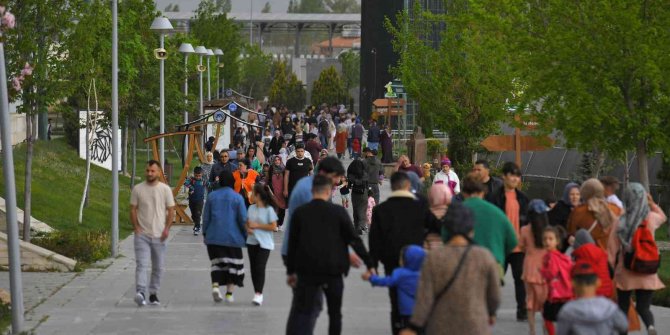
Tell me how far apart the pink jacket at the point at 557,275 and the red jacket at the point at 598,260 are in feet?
0.68

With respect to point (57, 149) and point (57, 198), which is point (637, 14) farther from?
point (57, 149)

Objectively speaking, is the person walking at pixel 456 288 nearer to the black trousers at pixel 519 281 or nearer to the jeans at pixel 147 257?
the black trousers at pixel 519 281

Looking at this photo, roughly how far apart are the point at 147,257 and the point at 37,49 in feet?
25.1

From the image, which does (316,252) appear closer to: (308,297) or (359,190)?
(308,297)

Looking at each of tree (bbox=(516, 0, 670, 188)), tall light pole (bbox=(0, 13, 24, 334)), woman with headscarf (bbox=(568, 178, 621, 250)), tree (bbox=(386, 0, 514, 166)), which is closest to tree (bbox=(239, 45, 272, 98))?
tree (bbox=(386, 0, 514, 166))

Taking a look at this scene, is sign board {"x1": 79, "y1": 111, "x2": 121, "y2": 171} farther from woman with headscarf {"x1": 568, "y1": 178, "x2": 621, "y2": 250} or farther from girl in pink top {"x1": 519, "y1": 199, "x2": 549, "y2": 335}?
woman with headscarf {"x1": 568, "y1": 178, "x2": 621, "y2": 250}

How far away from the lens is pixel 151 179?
51.9ft

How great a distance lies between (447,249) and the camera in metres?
8.72

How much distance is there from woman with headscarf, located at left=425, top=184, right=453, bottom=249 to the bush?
973 centimetres

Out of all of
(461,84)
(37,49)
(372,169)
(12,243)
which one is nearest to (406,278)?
(12,243)

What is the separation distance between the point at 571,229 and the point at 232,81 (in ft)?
272

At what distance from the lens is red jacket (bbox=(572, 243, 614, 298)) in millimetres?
11828

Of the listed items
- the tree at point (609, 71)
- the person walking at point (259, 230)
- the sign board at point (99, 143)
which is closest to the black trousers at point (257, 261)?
the person walking at point (259, 230)

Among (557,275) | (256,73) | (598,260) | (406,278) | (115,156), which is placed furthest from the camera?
(256,73)
